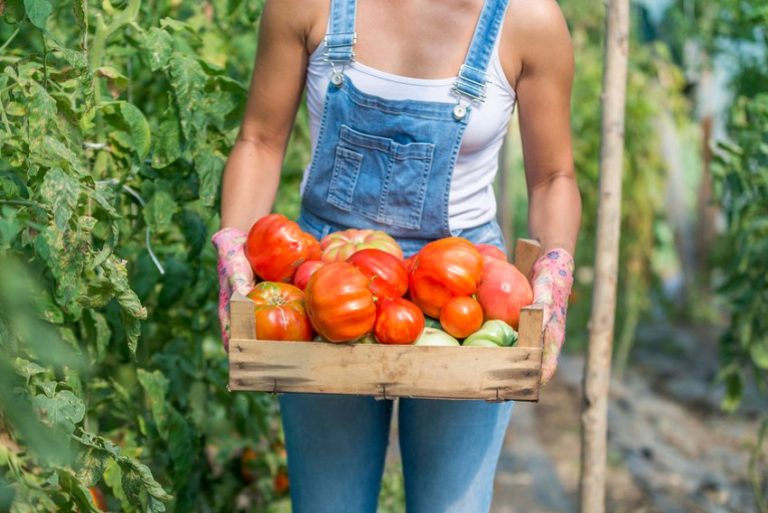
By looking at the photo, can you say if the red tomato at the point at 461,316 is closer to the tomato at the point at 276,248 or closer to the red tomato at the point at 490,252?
the red tomato at the point at 490,252

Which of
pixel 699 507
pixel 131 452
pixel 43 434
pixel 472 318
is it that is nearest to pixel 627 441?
pixel 699 507

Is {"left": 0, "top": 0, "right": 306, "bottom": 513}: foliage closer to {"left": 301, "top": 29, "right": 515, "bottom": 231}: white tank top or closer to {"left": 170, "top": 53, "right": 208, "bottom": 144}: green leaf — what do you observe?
{"left": 170, "top": 53, "right": 208, "bottom": 144}: green leaf

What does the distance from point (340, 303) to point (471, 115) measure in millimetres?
→ 480

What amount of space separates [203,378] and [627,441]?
281 cm

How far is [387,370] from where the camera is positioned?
69.5 inches

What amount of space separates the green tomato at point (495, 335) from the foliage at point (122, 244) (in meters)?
0.57

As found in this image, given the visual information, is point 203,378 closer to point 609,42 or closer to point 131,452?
point 131,452

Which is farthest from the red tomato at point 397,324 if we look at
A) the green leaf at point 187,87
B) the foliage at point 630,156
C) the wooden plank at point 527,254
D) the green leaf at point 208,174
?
the foliage at point 630,156

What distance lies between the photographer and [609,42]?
9.02 feet

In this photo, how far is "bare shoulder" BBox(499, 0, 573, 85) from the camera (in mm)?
2018

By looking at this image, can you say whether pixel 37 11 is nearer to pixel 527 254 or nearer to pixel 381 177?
pixel 381 177

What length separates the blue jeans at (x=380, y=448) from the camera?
2.09 meters

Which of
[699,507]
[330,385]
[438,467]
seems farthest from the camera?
[699,507]

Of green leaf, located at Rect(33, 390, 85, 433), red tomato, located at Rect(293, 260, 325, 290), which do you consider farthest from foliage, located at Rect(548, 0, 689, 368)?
green leaf, located at Rect(33, 390, 85, 433)
